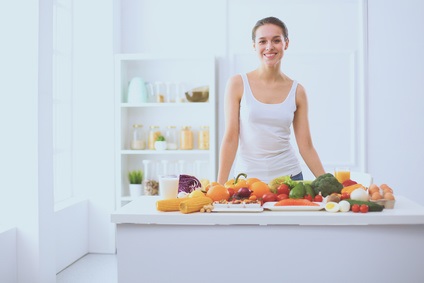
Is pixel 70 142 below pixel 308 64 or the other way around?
below

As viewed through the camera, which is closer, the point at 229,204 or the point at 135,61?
the point at 229,204

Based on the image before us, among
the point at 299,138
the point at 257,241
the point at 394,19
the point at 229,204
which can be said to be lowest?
the point at 257,241

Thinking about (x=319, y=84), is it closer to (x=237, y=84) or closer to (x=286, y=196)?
(x=237, y=84)

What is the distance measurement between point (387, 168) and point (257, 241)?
11.3 feet

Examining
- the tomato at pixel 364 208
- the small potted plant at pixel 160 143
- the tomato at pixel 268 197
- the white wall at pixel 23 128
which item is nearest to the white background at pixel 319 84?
the small potted plant at pixel 160 143

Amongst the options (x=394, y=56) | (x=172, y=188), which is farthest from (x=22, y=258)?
(x=394, y=56)

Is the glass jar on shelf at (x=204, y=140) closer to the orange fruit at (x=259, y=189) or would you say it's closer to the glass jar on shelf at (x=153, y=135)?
the glass jar on shelf at (x=153, y=135)

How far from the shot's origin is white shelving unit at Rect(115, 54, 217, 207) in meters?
4.95

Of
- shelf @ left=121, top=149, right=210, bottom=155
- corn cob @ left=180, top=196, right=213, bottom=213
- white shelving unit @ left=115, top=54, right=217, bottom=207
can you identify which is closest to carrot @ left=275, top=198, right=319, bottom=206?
corn cob @ left=180, top=196, right=213, bottom=213

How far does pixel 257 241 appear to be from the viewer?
1875mm

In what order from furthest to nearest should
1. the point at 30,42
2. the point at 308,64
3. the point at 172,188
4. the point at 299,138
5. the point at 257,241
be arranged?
1. the point at 308,64
2. the point at 30,42
3. the point at 299,138
4. the point at 172,188
5. the point at 257,241

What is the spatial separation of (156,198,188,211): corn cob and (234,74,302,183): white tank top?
0.84 metres

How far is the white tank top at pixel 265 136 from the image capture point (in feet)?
8.73

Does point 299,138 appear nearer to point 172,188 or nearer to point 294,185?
point 294,185
